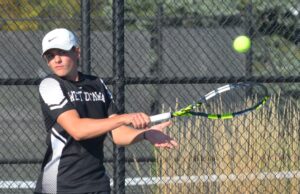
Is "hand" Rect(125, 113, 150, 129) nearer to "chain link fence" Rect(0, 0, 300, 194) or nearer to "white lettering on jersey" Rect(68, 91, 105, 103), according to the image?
"white lettering on jersey" Rect(68, 91, 105, 103)

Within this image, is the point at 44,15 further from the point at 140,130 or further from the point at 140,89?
the point at 140,130

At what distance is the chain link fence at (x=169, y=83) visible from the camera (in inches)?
238

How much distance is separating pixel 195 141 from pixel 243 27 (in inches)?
66.4

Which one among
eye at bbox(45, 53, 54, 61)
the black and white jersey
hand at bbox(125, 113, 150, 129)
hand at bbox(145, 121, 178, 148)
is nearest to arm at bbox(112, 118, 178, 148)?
hand at bbox(145, 121, 178, 148)

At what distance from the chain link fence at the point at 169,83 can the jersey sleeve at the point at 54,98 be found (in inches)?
66.4

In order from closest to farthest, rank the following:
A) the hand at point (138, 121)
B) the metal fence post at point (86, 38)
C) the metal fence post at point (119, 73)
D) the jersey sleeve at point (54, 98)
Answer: the hand at point (138, 121), the jersey sleeve at point (54, 98), the metal fence post at point (119, 73), the metal fence post at point (86, 38)

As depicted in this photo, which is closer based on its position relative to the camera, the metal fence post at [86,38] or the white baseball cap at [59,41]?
the white baseball cap at [59,41]

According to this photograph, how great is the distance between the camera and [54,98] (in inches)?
150

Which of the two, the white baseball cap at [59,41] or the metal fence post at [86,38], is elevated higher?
the metal fence post at [86,38]

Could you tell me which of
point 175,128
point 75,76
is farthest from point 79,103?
point 175,128

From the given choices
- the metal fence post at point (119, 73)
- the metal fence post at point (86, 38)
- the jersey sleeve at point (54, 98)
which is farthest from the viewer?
the metal fence post at point (86, 38)

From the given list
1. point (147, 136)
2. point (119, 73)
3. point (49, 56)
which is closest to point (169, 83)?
point (119, 73)

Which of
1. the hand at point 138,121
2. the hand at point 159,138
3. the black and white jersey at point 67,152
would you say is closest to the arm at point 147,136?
the hand at point 159,138

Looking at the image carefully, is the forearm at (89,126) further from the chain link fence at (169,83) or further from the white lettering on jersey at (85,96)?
the chain link fence at (169,83)
